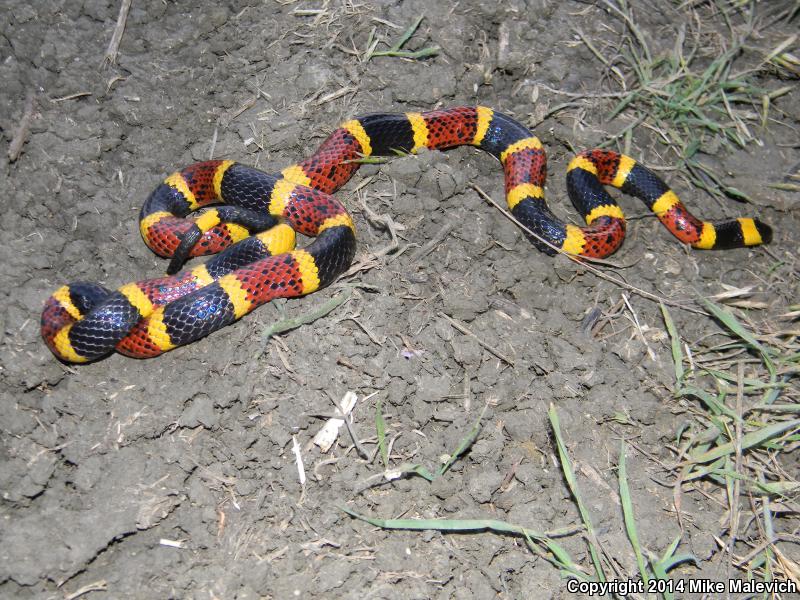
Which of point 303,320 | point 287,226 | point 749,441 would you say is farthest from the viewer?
point 287,226

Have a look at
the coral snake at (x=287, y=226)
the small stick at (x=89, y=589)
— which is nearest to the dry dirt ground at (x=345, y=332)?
the small stick at (x=89, y=589)

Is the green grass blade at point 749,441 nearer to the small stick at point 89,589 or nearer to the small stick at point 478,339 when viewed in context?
the small stick at point 478,339

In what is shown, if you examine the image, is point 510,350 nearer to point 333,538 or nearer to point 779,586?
point 333,538

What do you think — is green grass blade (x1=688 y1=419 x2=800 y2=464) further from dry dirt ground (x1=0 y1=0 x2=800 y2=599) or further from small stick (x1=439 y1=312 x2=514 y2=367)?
small stick (x1=439 y1=312 x2=514 y2=367)

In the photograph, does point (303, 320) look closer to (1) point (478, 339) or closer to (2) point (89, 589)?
(1) point (478, 339)

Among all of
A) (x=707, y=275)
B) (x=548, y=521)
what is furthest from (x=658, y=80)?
(x=548, y=521)

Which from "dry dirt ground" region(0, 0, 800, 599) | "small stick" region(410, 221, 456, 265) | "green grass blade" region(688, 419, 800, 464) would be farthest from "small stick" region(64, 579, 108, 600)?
"green grass blade" region(688, 419, 800, 464)

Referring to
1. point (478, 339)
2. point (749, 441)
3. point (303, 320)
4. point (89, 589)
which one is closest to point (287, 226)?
point (303, 320)
